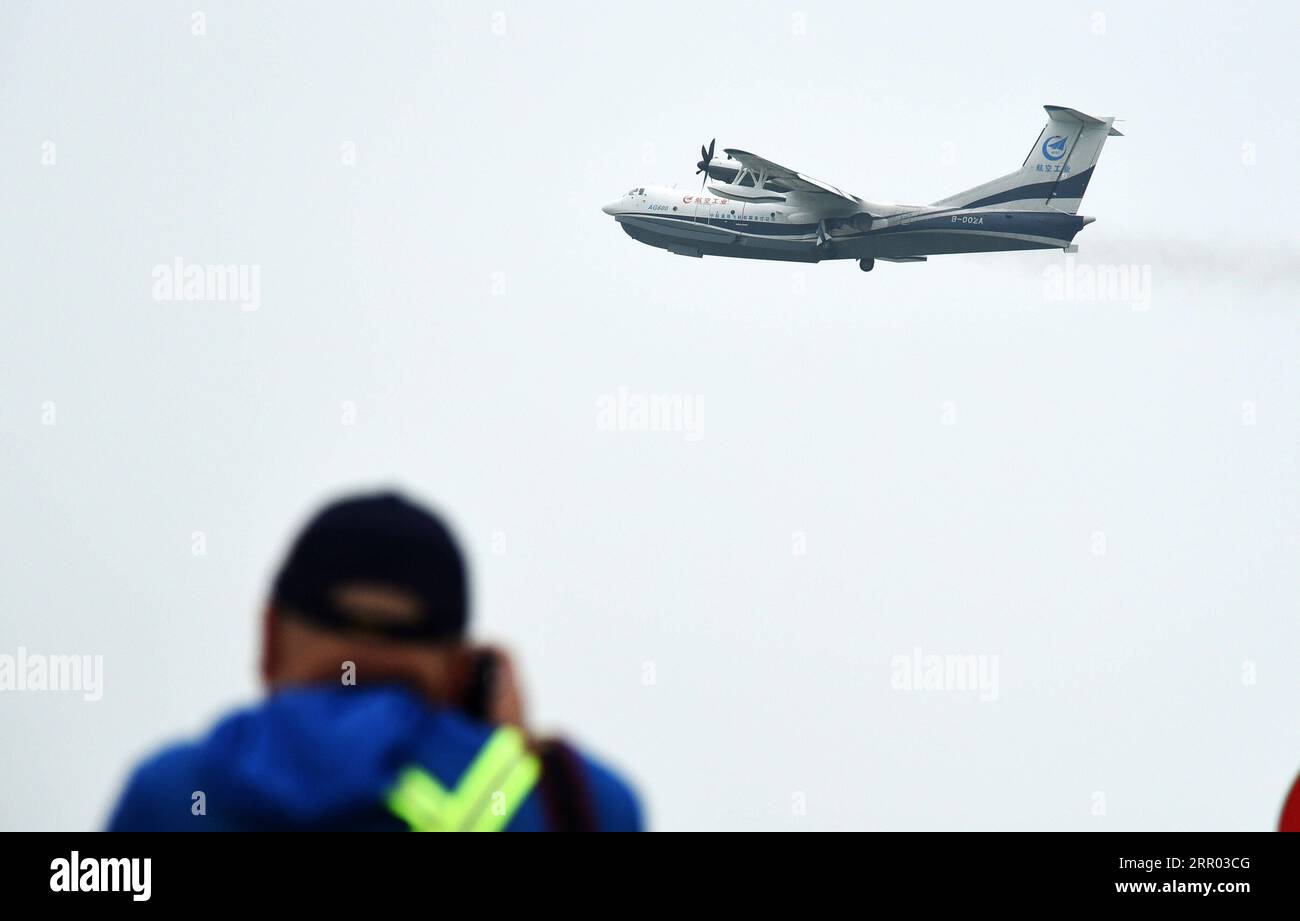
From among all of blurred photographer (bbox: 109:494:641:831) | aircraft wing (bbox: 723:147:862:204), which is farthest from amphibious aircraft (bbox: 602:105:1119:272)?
blurred photographer (bbox: 109:494:641:831)

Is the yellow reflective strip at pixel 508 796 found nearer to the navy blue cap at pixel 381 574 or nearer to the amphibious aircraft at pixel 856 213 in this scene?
the navy blue cap at pixel 381 574

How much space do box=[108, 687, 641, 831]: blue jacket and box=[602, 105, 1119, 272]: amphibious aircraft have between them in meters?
40.4

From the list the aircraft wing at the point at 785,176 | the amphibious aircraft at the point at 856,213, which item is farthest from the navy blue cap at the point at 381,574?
the aircraft wing at the point at 785,176

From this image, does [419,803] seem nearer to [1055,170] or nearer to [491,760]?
[491,760]

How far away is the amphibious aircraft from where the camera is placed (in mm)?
44562

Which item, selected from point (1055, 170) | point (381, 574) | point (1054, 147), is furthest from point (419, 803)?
point (1054, 147)

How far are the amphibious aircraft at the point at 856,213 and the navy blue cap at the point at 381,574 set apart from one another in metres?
40.3

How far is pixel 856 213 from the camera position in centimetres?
4606

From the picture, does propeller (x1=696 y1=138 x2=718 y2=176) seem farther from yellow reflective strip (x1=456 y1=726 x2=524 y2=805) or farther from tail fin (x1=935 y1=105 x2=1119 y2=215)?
yellow reflective strip (x1=456 y1=726 x2=524 y2=805)

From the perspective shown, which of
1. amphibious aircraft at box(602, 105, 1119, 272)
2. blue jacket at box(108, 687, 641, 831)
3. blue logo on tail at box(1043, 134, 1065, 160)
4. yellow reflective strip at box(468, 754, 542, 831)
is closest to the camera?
blue jacket at box(108, 687, 641, 831)

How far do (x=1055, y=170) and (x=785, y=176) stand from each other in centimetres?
657
